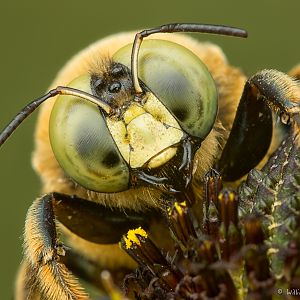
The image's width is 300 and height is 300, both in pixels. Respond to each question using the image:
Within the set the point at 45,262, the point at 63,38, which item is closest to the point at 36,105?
the point at 45,262

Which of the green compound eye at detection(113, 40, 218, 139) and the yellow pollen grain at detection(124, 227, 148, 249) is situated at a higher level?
the green compound eye at detection(113, 40, 218, 139)

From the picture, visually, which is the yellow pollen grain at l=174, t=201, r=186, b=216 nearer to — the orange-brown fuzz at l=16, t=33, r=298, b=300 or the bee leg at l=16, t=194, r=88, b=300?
the orange-brown fuzz at l=16, t=33, r=298, b=300

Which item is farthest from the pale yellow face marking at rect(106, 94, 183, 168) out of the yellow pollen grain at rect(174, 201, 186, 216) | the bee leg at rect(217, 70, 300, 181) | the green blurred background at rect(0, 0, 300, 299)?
the green blurred background at rect(0, 0, 300, 299)

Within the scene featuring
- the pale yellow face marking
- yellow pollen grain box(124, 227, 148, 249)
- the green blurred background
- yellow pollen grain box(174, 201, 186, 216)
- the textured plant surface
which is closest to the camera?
the textured plant surface

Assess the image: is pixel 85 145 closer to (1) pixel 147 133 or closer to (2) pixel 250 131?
(1) pixel 147 133

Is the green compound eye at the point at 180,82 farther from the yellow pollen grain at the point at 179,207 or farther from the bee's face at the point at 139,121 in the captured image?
the yellow pollen grain at the point at 179,207

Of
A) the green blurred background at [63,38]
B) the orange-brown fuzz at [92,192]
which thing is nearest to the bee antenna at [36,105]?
the orange-brown fuzz at [92,192]

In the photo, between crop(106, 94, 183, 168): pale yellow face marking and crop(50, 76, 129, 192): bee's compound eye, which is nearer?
crop(106, 94, 183, 168): pale yellow face marking
